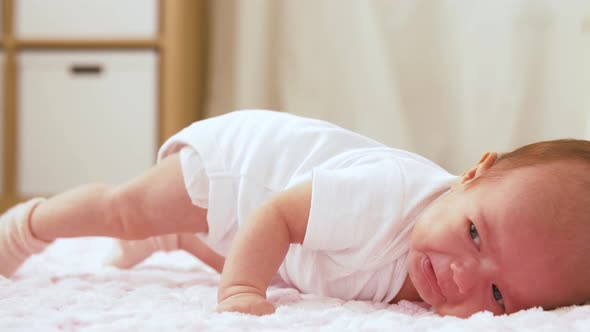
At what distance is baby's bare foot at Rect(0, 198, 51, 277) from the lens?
106cm

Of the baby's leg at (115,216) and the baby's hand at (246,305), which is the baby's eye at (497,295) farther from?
the baby's leg at (115,216)

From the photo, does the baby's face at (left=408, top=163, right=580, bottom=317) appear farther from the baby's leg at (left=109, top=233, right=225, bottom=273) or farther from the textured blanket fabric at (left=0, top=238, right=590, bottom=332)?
the baby's leg at (left=109, top=233, right=225, bottom=273)

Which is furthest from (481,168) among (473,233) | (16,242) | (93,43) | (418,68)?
(93,43)

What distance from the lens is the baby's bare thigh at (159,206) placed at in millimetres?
1036

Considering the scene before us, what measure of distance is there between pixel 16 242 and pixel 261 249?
436 millimetres

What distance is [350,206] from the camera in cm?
88

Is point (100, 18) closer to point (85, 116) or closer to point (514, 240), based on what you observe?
point (85, 116)

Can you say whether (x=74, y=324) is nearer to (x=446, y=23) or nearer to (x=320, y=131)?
(x=320, y=131)

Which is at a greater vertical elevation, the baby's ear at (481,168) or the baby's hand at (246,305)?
the baby's ear at (481,168)

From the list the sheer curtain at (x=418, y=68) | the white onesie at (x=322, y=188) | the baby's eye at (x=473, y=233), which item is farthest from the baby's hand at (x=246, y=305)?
the sheer curtain at (x=418, y=68)

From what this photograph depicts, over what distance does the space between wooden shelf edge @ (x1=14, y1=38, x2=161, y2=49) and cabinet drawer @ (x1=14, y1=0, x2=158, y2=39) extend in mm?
13

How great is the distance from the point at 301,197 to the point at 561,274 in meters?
0.31

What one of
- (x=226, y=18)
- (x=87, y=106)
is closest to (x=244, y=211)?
(x=87, y=106)

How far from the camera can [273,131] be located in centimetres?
105
